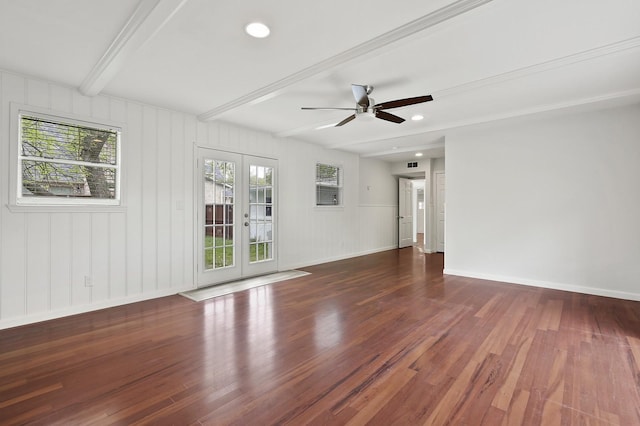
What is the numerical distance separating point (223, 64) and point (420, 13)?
6.00 feet

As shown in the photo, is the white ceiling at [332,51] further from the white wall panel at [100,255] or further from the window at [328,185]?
the window at [328,185]

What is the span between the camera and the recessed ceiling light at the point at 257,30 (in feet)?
7.64

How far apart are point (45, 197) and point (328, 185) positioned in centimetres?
486

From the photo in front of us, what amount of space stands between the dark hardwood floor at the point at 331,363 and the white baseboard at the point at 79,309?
0.40 ft

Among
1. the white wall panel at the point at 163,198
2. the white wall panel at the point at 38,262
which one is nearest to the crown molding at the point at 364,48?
the white wall panel at the point at 163,198

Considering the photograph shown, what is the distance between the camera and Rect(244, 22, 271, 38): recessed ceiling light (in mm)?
2328

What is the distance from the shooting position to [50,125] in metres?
3.42

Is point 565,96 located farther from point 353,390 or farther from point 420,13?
point 353,390

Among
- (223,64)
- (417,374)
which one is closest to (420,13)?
(223,64)

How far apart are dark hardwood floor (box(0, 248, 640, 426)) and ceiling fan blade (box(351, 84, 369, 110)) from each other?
2.41m

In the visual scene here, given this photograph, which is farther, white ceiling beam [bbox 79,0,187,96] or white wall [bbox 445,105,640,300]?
white wall [bbox 445,105,640,300]

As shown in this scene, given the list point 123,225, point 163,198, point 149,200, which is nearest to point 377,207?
point 163,198

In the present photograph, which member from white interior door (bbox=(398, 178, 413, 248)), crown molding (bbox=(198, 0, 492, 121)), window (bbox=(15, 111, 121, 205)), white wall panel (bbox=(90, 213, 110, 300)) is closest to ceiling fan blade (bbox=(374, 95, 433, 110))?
crown molding (bbox=(198, 0, 492, 121))

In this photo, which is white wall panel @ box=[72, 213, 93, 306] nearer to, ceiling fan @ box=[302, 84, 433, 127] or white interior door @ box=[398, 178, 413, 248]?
ceiling fan @ box=[302, 84, 433, 127]
